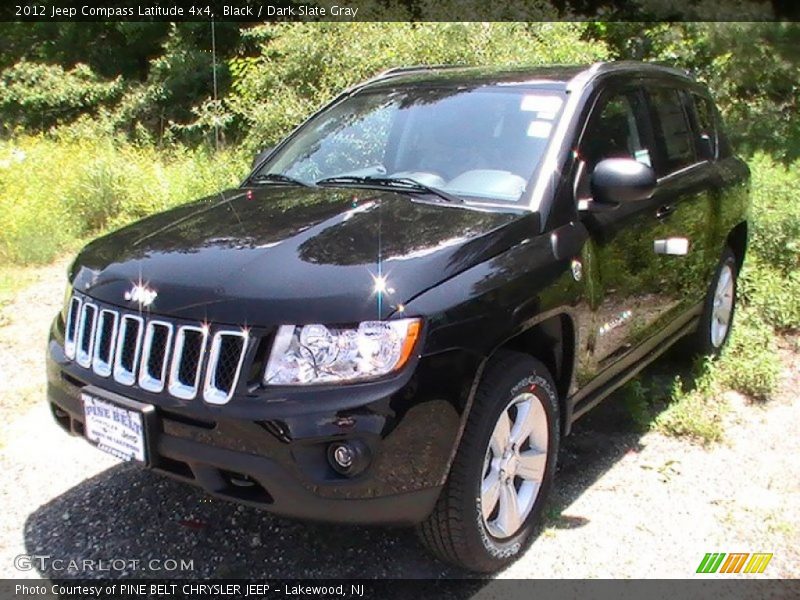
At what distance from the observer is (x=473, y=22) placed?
31.6ft

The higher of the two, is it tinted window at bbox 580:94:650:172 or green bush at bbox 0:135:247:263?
tinted window at bbox 580:94:650:172

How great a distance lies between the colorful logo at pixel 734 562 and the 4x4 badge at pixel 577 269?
1.24m

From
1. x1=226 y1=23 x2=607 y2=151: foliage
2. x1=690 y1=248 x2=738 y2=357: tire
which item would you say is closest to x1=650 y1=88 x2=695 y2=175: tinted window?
x1=690 y1=248 x2=738 y2=357: tire

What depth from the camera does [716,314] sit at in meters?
5.03

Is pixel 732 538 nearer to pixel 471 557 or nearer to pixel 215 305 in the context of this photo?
pixel 471 557

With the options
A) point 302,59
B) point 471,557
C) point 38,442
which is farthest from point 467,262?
point 302,59

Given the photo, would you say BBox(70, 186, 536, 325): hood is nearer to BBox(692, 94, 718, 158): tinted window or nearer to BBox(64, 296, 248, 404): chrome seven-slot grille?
BBox(64, 296, 248, 404): chrome seven-slot grille

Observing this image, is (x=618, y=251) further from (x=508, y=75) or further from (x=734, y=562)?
(x=734, y=562)

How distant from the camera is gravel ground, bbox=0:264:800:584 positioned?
311 cm

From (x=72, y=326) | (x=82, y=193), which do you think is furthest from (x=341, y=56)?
(x=72, y=326)

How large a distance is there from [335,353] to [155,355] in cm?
64

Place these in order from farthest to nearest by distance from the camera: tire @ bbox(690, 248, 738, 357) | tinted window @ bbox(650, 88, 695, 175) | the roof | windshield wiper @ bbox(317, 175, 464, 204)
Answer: tire @ bbox(690, 248, 738, 357), tinted window @ bbox(650, 88, 695, 175), the roof, windshield wiper @ bbox(317, 175, 464, 204)

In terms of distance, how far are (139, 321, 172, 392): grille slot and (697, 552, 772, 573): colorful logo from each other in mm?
2190

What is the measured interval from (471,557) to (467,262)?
42.0 inches
